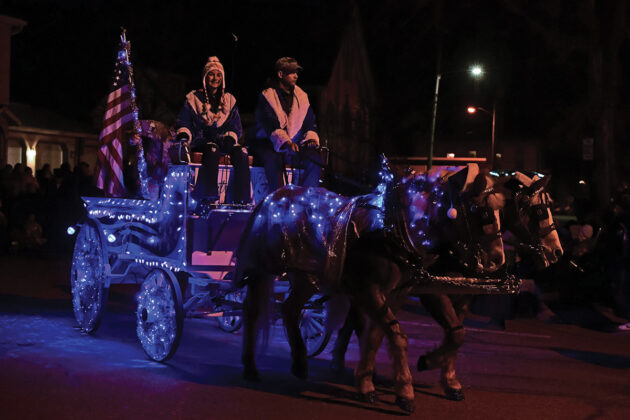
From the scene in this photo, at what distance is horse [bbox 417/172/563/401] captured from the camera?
7750 millimetres

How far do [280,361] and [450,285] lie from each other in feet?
8.76

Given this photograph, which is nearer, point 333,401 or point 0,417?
point 0,417

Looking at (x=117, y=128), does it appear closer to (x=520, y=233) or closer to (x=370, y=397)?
(x=370, y=397)

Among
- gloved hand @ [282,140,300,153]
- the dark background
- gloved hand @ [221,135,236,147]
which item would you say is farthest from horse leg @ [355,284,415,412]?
the dark background

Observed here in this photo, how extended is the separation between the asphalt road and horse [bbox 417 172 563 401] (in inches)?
19.4

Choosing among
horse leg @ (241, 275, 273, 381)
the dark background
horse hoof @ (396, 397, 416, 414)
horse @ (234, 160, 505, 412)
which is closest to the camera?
horse hoof @ (396, 397, 416, 414)

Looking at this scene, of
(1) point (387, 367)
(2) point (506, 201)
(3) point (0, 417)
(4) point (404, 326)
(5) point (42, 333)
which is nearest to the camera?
(3) point (0, 417)

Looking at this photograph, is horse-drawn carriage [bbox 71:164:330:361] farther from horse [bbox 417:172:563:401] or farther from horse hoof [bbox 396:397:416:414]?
horse hoof [bbox 396:397:416:414]

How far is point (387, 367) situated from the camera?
29.9 ft

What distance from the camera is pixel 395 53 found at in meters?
35.2

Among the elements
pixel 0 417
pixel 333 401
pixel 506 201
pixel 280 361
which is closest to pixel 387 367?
pixel 280 361

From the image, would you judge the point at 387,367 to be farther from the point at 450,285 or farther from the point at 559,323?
the point at 559,323

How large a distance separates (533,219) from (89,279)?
543cm

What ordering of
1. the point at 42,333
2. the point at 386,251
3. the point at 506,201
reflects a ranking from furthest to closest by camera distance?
1. the point at 42,333
2. the point at 506,201
3. the point at 386,251
